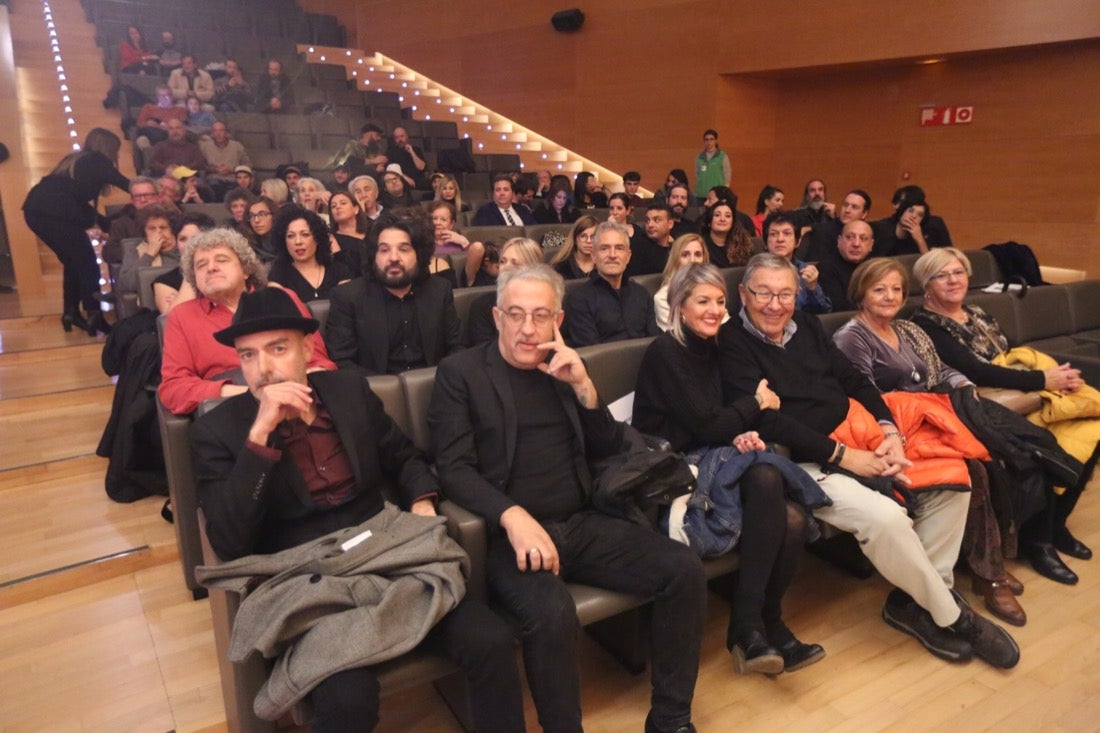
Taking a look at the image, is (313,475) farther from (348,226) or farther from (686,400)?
(348,226)

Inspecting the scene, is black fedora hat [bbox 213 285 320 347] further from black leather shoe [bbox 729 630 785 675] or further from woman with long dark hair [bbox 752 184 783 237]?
woman with long dark hair [bbox 752 184 783 237]

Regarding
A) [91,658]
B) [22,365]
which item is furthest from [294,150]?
[91,658]

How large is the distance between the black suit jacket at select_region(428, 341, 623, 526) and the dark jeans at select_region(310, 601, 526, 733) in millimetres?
277

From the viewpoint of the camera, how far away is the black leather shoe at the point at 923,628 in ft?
6.44

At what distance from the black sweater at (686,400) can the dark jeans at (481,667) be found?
31.7 inches

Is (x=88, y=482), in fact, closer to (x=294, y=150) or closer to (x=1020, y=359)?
(x=1020, y=359)

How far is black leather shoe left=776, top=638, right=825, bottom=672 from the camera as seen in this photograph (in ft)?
6.09

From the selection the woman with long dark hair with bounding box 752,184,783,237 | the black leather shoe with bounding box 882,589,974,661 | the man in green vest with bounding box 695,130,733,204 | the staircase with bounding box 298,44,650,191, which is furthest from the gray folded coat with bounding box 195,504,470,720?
the staircase with bounding box 298,44,650,191

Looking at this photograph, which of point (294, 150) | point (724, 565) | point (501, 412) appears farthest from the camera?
point (294, 150)

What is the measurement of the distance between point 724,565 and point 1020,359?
5.29 ft

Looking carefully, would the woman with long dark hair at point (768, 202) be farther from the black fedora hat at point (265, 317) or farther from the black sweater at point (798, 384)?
the black fedora hat at point (265, 317)

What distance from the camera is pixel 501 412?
1734mm

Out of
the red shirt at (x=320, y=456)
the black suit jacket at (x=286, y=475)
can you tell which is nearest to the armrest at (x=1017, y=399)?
the black suit jacket at (x=286, y=475)

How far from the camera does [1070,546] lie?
2.51 m
